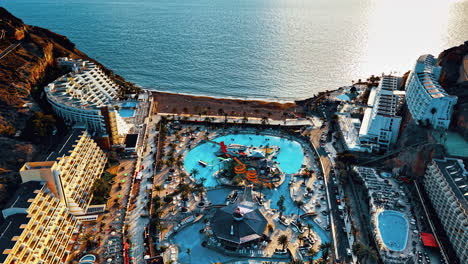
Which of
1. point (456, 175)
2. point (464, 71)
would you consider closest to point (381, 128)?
point (456, 175)

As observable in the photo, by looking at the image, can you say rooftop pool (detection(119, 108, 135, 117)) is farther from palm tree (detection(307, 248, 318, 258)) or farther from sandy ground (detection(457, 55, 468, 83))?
sandy ground (detection(457, 55, 468, 83))

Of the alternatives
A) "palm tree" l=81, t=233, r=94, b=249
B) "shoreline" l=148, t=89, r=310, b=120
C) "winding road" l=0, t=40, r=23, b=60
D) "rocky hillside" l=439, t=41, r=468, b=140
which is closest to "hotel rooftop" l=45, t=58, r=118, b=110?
"winding road" l=0, t=40, r=23, b=60

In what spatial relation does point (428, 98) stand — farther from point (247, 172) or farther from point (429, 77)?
point (247, 172)

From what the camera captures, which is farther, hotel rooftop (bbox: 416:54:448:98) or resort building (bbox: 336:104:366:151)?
resort building (bbox: 336:104:366:151)

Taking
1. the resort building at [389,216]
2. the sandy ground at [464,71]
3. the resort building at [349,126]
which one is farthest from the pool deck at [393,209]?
the sandy ground at [464,71]

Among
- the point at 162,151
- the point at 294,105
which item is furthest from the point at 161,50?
the point at 162,151

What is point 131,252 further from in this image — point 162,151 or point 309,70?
point 309,70
